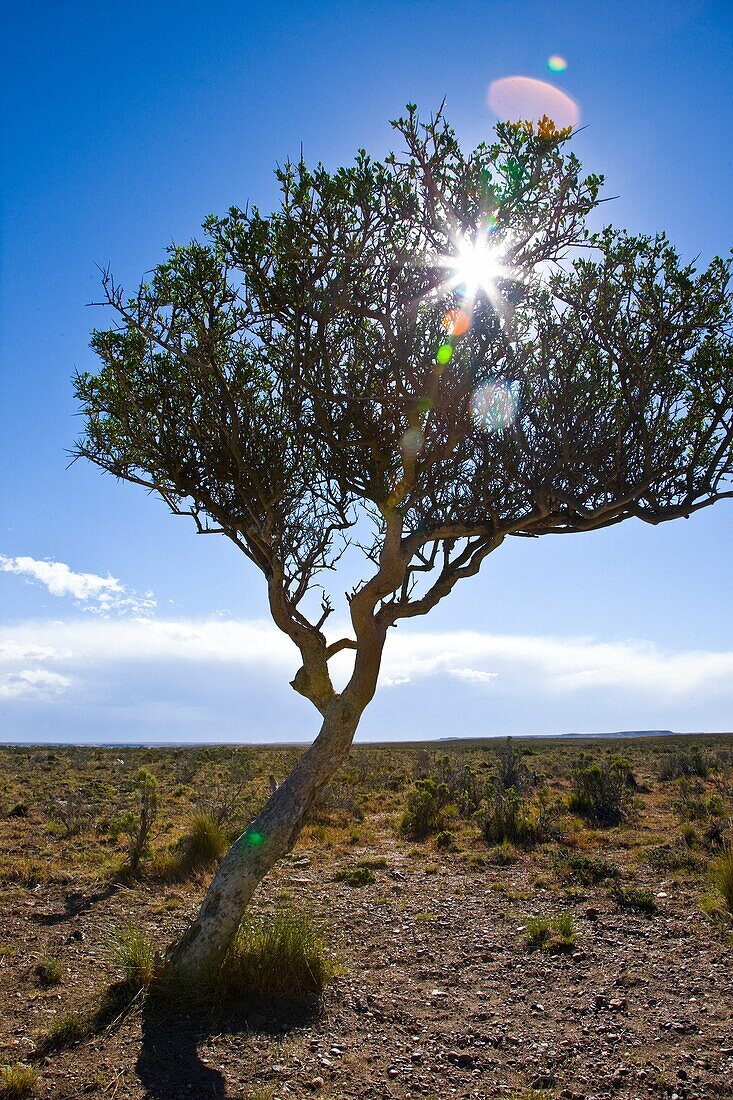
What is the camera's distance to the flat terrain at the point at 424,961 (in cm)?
620

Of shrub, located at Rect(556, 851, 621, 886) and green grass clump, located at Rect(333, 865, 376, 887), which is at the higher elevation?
shrub, located at Rect(556, 851, 621, 886)

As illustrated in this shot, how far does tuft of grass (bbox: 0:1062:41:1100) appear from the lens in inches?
227

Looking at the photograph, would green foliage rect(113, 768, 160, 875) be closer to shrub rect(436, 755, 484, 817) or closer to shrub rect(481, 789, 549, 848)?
shrub rect(481, 789, 549, 848)

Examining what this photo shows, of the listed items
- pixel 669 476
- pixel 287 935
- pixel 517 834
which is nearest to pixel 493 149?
pixel 669 476

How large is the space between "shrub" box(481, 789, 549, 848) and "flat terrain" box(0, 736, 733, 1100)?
3.2 inches

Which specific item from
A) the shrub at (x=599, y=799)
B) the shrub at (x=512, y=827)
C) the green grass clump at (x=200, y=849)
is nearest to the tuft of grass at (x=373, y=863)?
the green grass clump at (x=200, y=849)

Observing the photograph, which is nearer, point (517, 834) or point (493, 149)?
point (493, 149)

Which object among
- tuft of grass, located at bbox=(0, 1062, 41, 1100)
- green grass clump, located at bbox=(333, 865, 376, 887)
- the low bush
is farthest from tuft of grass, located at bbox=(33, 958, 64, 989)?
the low bush

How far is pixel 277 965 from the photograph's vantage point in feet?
25.5

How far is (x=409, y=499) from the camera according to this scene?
9.23m

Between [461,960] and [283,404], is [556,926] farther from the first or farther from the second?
[283,404]

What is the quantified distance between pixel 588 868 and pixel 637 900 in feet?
6.59

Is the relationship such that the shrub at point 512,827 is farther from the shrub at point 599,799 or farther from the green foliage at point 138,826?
the green foliage at point 138,826

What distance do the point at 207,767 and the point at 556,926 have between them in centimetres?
2735
